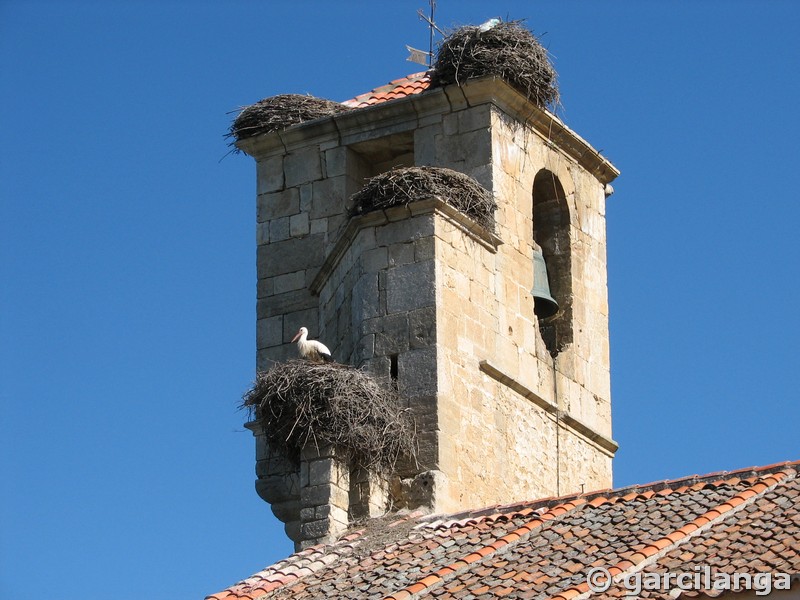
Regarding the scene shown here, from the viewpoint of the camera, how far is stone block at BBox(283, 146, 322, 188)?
21.2 m

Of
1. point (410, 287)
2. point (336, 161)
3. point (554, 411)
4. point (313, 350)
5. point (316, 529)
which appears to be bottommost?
point (316, 529)

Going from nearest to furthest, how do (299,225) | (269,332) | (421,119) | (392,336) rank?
(392,336)
(421,119)
(269,332)
(299,225)

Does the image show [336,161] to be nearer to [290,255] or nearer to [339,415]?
[290,255]

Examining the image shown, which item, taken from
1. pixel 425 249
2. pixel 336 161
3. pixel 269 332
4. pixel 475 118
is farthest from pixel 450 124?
pixel 269 332

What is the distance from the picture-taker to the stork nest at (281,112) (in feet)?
70.0

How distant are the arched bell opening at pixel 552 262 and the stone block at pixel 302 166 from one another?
73.1 inches

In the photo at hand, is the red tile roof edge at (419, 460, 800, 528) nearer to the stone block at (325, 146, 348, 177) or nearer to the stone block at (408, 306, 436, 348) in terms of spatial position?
the stone block at (408, 306, 436, 348)

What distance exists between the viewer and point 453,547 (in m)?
16.8

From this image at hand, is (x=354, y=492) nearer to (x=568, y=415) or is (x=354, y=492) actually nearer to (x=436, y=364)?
(x=436, y=364)

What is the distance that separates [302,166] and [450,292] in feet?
9.19

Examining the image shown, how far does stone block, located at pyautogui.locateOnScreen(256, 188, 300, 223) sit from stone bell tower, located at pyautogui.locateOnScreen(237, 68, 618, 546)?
0.06 ft

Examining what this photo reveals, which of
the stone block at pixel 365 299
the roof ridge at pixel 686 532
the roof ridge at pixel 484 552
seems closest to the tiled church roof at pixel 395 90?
the stone block at pixel 365 299

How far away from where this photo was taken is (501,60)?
20.3 m

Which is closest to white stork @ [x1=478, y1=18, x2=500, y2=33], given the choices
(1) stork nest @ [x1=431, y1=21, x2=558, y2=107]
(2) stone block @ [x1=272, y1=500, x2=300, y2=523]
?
(1) stork nest @ [x1=431, y1=21, x2=558, y2=107]
